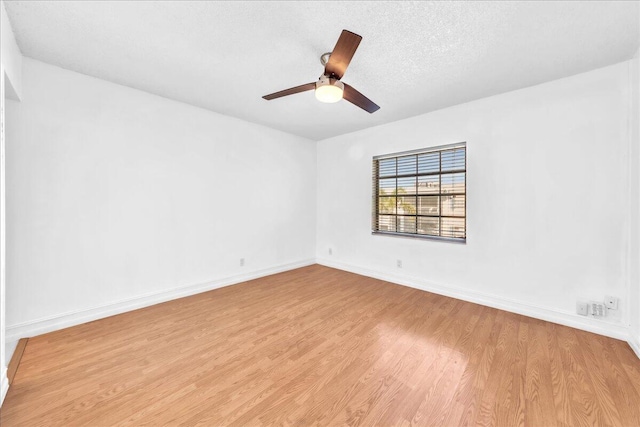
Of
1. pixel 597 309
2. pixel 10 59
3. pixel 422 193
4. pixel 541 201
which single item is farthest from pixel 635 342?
pixel 10 59

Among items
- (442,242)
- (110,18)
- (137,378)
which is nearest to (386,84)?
(442,242)

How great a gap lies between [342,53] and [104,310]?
3.52 metres

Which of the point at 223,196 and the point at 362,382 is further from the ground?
the point at 223,196

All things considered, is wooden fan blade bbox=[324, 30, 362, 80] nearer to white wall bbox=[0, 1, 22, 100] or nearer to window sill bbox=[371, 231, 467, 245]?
white wall bbox=[0, 1, 22, 100]

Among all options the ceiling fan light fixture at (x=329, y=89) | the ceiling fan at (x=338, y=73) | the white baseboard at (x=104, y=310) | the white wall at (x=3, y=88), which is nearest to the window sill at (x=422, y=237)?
the ceiling fan at (x=338, y=73)

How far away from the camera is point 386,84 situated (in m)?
2.73

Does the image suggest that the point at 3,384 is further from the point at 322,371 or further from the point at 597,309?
the point at 597,309

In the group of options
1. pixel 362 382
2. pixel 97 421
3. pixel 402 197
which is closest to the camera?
pixel 97 421

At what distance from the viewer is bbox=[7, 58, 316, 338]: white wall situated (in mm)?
2324

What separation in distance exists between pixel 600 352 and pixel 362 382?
215 cm

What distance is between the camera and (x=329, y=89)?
1973 millimetres

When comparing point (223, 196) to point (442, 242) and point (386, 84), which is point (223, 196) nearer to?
point (386, 84)

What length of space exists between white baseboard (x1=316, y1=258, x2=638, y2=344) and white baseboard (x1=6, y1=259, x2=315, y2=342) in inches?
99.6

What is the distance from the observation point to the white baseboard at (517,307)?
7.78ft
